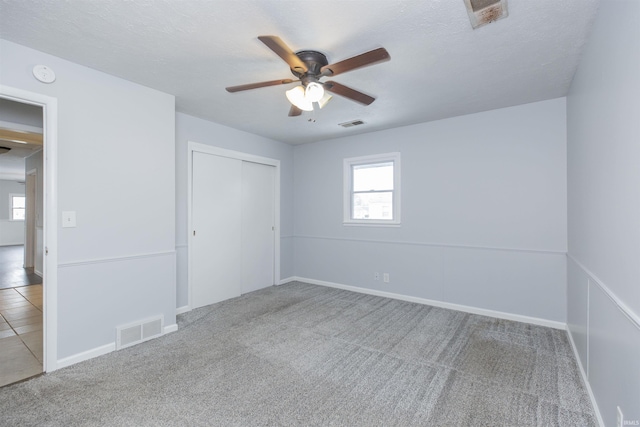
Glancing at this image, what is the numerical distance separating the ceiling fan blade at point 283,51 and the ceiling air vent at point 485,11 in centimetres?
108

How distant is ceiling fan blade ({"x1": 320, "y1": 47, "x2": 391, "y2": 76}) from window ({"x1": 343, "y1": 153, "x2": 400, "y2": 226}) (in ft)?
8.35

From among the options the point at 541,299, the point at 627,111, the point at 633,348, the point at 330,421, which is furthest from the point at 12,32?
the point at 541,299

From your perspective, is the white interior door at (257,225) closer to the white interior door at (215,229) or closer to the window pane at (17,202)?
the white interior door at (215,229)

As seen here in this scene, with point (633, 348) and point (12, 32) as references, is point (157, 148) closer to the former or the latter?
point (12, 32)

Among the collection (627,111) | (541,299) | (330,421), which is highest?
(627,111)

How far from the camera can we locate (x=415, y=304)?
156 inches

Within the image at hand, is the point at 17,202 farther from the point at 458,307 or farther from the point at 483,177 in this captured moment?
the point at 483,177

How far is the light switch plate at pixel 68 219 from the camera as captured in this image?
2.35 metres

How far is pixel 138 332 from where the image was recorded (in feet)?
9.10

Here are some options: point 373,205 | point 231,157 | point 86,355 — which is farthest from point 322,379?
point 231,157

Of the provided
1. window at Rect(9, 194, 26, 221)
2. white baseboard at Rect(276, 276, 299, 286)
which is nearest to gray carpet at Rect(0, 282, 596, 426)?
white baseboard at Rect(276, 276, 299, 286)

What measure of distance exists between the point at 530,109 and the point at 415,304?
280 cm

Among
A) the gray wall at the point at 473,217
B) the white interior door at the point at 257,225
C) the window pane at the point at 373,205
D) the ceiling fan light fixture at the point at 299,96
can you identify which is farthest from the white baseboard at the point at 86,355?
the window pane at the point at 373,205

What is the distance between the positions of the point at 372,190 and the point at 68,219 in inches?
146
